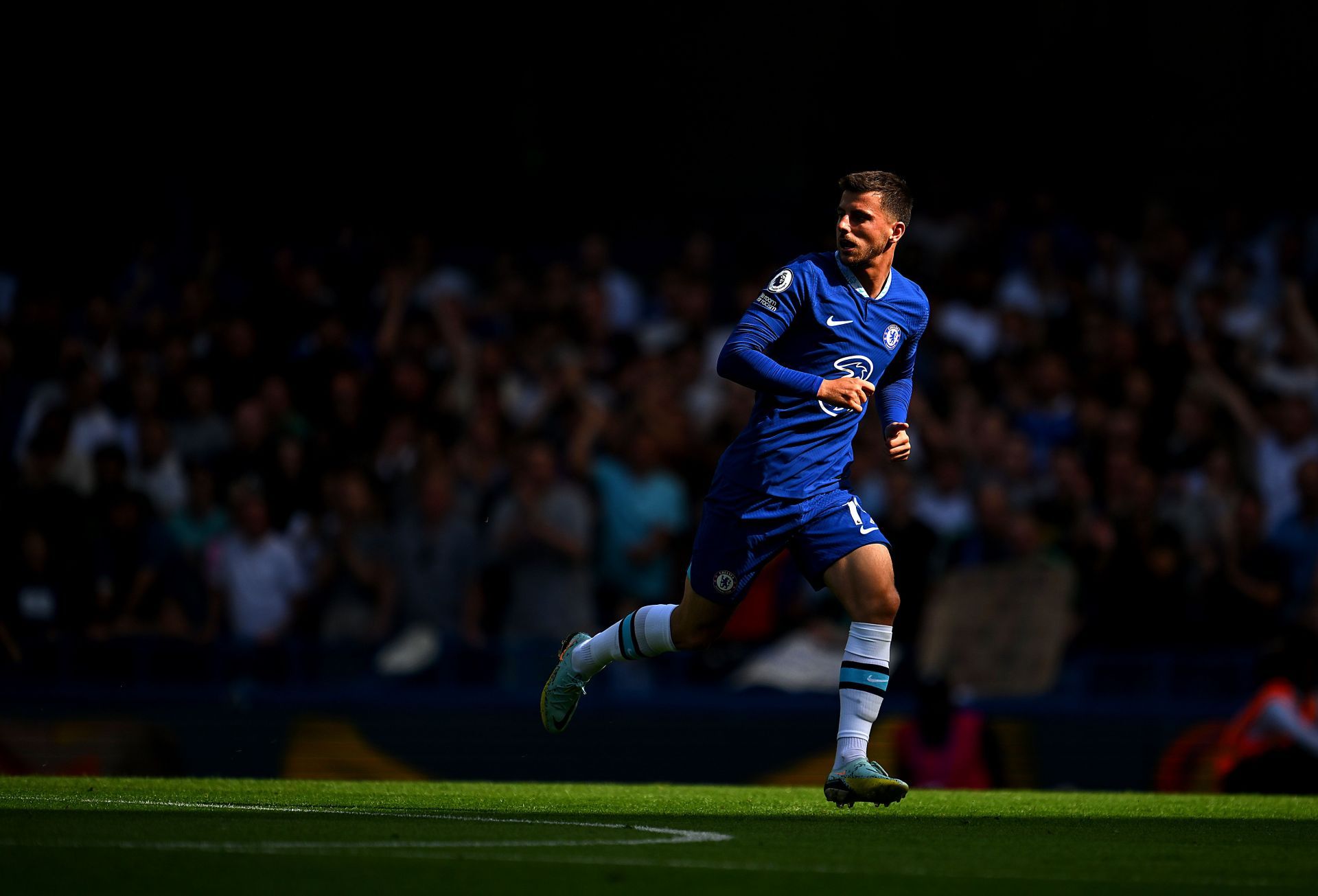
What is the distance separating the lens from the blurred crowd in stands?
40.3 feet

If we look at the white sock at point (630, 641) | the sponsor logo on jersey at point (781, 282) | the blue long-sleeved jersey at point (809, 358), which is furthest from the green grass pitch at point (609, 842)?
the sponsor logo on jersey at point (781, 282)

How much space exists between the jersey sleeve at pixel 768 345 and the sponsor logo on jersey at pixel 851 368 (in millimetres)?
222

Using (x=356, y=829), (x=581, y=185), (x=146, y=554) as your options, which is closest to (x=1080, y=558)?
(x=146, y=554)

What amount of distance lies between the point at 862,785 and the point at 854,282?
1.86 meters

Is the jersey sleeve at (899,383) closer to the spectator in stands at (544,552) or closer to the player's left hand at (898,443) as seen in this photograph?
the player's left hand at (898,443)

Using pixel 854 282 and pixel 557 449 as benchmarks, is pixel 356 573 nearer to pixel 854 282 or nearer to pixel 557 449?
pixel 557 449

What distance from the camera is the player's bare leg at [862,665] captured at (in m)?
7.12

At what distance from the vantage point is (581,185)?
19.6m

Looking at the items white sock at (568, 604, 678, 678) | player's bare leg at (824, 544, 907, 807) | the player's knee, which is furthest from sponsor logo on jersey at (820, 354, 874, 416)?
white sock at (568, 604, 678, 678)

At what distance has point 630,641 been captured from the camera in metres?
7.84

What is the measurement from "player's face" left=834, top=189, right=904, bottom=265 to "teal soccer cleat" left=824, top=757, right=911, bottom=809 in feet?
6.11

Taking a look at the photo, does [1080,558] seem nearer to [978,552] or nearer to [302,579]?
[978,552]

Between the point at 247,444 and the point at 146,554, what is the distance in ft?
3.96

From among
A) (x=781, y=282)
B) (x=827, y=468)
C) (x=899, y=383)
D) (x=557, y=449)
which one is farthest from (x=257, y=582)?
(x=781, y=282)
